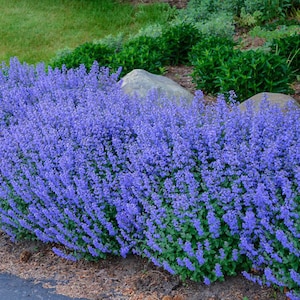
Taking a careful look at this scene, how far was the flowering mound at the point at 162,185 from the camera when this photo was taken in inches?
120

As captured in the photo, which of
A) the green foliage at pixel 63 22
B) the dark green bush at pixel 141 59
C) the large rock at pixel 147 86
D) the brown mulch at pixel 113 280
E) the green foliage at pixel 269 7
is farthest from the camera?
the green foliage at pixel 63 22

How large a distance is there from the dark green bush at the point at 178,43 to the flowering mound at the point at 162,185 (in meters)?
→ 2.16

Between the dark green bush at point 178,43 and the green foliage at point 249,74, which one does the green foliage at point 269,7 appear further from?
the green foliage at point 249,74

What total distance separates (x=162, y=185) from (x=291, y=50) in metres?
3.27

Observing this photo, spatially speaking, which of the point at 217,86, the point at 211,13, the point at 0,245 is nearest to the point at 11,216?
the point at 0,245

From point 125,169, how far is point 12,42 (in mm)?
6318

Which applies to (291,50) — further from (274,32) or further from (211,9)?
(211,9)

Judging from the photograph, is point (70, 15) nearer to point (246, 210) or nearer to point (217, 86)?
point (217, 86)

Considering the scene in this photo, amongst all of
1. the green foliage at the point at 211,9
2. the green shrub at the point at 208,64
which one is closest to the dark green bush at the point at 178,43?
the green shrub at the point at 208,64

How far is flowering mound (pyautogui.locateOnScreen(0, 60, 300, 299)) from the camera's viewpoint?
3.04 metres

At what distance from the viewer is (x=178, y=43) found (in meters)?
6.59

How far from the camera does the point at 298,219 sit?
293 cm

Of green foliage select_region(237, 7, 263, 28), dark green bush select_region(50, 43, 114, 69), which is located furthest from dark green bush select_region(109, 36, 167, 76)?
green foliage select_region(237, 7, 263, 28)

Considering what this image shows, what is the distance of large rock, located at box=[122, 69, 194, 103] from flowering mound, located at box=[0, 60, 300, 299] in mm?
466
